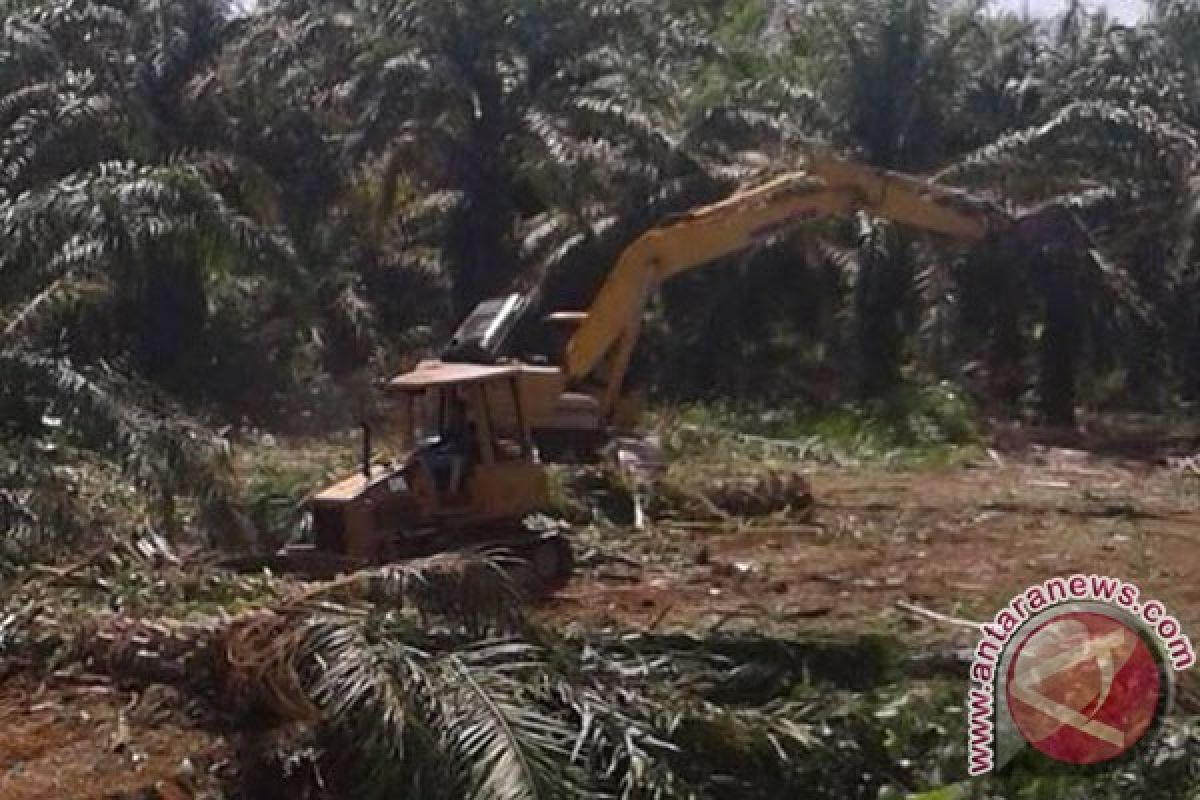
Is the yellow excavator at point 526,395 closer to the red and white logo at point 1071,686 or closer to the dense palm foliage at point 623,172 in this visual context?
the dense palm foliage at point 623,172

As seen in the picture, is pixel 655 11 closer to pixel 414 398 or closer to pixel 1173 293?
pixel 1173 293

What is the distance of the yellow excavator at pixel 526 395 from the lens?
40.6 ft

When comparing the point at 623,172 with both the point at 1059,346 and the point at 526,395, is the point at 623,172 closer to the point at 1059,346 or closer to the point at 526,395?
the point at 1059,346

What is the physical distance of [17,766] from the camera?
8828 millimetres

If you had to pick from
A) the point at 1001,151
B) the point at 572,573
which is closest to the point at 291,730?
the point at 572,573

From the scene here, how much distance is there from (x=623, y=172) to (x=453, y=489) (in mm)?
11238

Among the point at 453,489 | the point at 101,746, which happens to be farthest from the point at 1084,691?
the point at 453,489

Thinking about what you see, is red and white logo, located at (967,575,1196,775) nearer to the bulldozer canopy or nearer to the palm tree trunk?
the bulldozer canopy

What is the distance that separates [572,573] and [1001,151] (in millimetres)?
11631

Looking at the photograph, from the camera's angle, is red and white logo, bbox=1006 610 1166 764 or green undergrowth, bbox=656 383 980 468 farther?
green undergrowth, bbox=656 383 980 468

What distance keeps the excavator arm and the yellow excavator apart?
1cm

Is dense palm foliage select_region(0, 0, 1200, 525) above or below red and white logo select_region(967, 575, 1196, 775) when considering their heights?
above

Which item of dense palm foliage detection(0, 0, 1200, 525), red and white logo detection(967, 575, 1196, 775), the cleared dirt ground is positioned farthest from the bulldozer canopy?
dense palm foliage detection(0, 0, 1200, 525)

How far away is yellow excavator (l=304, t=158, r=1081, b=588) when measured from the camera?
40.6ft
